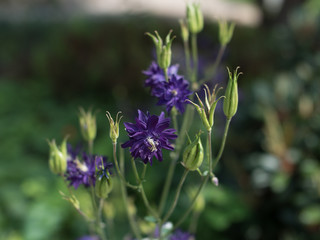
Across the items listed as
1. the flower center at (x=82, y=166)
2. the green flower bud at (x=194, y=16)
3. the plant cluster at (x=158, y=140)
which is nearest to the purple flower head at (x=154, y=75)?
the plant cluster at (x=158, y=140)

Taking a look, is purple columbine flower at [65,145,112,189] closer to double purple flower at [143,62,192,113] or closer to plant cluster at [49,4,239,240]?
plant cluster at [49,4,239,240]

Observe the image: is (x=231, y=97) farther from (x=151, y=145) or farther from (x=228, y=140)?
(x=228, y=140)

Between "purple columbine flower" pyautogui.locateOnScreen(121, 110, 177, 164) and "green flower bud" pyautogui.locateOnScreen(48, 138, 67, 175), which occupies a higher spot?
"purple columbine flower" pyautogui.locateOnScreen(121, 110, 177, 164)

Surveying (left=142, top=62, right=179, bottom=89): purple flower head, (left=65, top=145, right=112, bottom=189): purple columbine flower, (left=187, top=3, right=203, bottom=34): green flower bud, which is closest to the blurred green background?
(left=65, top=145, right=112, bottom=189): purple columbine flower

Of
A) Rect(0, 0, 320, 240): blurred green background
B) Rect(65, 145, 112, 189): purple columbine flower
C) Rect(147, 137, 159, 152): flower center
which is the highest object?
Rect(147, 137, 159, 152): flower center

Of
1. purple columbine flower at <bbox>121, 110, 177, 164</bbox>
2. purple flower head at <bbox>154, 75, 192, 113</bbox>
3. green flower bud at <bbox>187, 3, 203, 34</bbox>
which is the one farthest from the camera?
green flower bud at <bbox>187, 3, 203, 34</bbox>

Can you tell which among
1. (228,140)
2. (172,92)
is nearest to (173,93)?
(172,92)
